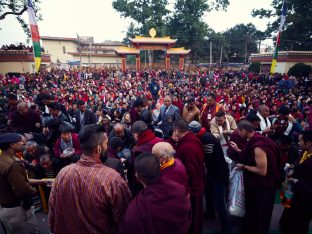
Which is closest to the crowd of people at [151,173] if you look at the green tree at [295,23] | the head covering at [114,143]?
the head covering at [114,143]

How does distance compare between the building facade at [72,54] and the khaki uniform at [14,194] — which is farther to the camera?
the building facade at [72,54]

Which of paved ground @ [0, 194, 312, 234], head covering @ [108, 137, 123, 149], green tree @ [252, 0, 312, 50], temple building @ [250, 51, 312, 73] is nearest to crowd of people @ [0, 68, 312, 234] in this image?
head covering @ [108, 137, 123, 149]

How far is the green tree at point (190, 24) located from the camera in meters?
36.8

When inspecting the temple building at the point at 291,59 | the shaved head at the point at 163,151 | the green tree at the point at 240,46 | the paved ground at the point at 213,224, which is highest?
the green tree at the point at 240,46

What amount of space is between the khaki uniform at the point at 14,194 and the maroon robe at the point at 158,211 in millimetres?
1376

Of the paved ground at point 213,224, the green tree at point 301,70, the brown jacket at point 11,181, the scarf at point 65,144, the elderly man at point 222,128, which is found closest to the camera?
the brown jacket at point 11,181

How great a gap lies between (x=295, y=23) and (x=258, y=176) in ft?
98.0

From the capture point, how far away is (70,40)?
4519cm

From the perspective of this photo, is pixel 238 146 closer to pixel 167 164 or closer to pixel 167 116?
pixel 167 164

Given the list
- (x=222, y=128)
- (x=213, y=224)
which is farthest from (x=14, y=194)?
(x=222, y=128)

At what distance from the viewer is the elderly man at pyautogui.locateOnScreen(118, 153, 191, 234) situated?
1.63 meters

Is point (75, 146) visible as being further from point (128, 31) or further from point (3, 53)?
point (128, 31)

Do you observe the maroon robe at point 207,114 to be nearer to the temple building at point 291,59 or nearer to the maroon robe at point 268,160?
the maroon robe at point 268,160

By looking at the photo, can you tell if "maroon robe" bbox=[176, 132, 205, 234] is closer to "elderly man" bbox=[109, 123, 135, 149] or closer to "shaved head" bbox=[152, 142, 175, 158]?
"shaved head" bbox=[152, 142, 175, 158]
